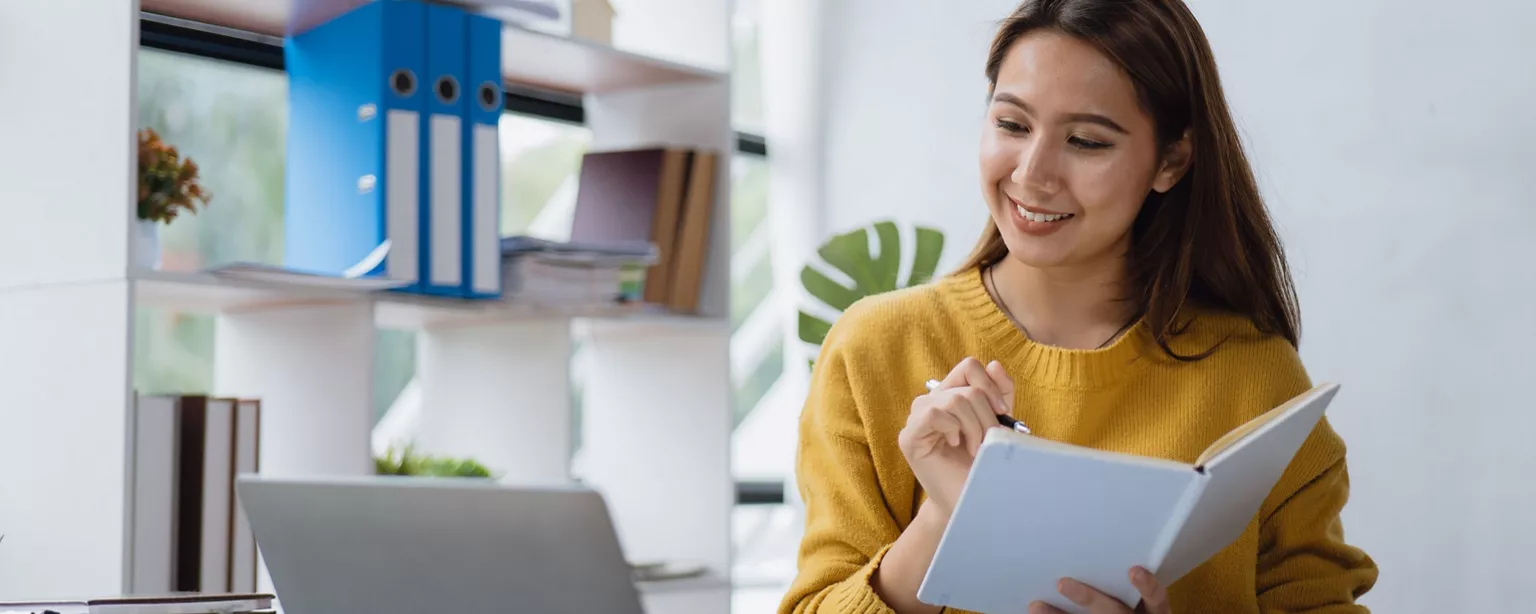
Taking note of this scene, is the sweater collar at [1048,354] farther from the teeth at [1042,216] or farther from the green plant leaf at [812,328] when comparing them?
the green plant leaf at [812,328]

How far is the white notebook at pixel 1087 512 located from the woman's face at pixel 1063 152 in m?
0.33

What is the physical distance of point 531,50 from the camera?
2441 mm

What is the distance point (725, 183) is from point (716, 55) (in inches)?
9.9

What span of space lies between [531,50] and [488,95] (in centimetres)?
20

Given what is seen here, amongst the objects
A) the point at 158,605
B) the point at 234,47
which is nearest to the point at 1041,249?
the point at 158,605

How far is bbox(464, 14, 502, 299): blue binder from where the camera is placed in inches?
88.3

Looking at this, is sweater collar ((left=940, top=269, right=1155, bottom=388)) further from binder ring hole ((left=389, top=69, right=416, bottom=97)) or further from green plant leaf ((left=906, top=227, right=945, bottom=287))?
green plant leaf ((left=906, top=227, right=945, bottom=287))

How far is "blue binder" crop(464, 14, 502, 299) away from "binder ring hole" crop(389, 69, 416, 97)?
102 mm

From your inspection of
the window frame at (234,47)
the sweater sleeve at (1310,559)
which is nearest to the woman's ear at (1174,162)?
the sweater sleeve at (1310,559)

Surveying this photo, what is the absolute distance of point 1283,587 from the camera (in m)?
1.55

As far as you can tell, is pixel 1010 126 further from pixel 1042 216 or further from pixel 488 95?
pixel 488 95

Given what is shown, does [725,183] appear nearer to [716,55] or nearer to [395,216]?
[716,55]

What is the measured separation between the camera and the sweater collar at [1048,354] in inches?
62.1

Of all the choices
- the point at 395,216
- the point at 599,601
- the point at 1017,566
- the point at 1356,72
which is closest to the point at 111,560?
the point at 395,216
